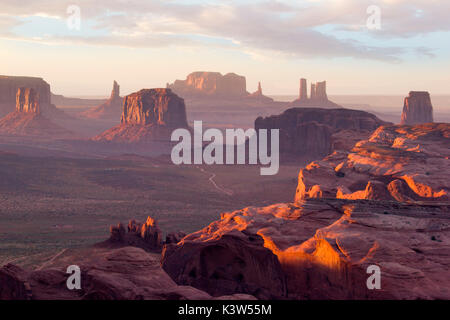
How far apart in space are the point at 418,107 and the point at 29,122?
142269 mm

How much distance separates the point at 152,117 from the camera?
17662 centimetres

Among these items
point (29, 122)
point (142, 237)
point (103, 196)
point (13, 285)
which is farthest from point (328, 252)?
point (29, 122)

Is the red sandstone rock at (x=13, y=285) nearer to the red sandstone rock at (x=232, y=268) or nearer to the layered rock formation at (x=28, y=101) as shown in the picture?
the red sandstone rock at (x=232, y=268)

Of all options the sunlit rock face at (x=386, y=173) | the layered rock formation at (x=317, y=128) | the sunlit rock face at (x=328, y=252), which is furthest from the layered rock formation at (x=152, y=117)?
the sunlit rock face at (x=328, y=252)

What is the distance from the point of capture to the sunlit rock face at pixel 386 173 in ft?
132

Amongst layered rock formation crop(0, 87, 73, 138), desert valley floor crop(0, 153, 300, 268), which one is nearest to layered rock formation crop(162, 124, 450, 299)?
desert valley floor crop(0, 153, 300, 268)

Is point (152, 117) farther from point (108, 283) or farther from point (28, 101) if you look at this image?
point (108, 283)

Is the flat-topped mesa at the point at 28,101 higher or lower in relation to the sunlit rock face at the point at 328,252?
higher

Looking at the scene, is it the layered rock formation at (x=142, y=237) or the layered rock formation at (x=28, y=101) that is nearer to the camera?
the layered rock formation at (x=142, y=237)

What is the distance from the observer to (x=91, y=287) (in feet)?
61.3

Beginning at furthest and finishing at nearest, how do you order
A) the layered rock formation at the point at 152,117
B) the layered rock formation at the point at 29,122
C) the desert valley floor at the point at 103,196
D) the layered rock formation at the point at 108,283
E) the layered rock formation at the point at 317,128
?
1. the layered rock formation at the point at 29,122
2. the layered rock formation at the point at 152,117
3. the layered rock formation at the point at 317,128
4. the desert valley floor at the point at 103,196
5. the layered rock formation at the point at 108,283

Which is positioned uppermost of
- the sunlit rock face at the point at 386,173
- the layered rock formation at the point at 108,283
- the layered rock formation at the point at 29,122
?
the layered rock formation at the point at 29,122

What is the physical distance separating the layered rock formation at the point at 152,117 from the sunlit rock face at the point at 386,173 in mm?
116660

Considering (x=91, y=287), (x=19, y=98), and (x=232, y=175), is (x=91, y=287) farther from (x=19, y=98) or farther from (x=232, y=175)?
(x=19, y=98)
